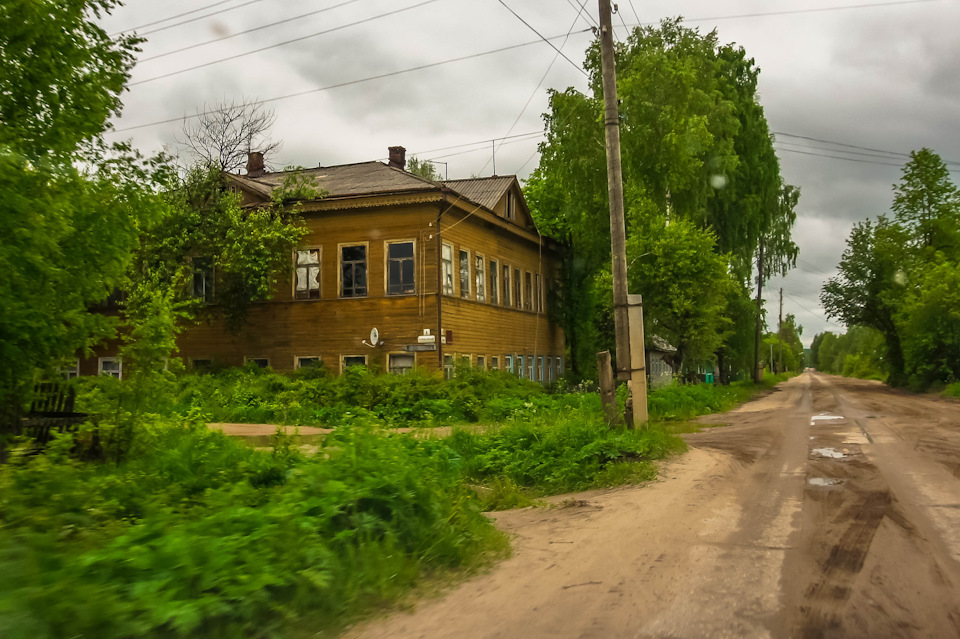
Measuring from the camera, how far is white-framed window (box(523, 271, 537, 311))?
118ft

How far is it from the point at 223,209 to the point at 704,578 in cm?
2494

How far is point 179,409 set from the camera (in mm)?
20734

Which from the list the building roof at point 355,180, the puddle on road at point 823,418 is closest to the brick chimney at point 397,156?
the building roof at point 355,180

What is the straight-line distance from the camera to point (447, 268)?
90.5 ft

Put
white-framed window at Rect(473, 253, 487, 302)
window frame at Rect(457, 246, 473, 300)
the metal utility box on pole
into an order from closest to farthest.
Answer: the metal utility box on pole < window frame at Rect(457, 246, 473, 300) < white-framed window at Rect(473, 253, 487, 302)

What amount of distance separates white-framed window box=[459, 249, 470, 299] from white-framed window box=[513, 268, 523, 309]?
221 inches

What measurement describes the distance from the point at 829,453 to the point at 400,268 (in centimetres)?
1697

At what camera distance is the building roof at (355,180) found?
27.7 metres

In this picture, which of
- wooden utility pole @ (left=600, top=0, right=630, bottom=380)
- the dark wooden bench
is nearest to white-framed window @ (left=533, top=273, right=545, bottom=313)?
wooden utility pole @ (left=600, top=0, right=630, bottom=380)

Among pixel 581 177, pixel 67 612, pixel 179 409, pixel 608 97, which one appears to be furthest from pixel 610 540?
pixel 581 177

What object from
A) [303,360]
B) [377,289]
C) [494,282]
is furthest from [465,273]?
[303,360]

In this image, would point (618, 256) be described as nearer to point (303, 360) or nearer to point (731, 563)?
point (731, 563)

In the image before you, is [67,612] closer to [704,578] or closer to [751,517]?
[704,578]

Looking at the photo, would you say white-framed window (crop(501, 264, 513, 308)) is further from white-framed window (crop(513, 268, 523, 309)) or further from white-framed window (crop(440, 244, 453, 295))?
white-framed window (crop(440, 244, 453, 295))
